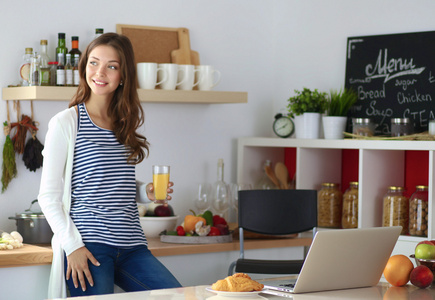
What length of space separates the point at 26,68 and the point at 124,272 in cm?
122

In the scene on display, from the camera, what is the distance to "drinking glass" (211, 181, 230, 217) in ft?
12.8

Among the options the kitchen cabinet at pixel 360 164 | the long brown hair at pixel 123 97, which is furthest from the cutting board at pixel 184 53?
the long brown hair at pixel 123 97

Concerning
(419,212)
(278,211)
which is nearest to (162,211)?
(278,211)

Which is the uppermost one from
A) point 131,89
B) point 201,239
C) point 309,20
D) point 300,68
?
point 309,20

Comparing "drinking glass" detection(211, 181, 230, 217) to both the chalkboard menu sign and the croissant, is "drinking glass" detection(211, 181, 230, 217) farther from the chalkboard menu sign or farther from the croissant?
the croissant

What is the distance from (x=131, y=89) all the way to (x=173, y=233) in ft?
3.05

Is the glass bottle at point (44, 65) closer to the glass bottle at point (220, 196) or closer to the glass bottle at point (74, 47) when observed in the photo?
the glass bottle at point (74, 47)

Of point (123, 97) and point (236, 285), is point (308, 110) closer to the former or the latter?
point (123, 97)

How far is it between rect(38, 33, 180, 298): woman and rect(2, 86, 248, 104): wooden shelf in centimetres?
49

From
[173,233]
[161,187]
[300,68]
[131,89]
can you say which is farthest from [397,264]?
[300,68]

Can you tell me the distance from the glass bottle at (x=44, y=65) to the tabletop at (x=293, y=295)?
5.32 ft

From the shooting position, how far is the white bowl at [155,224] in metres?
3.60

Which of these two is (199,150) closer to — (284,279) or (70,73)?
(70,73)

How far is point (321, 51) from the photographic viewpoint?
13.4 ft
